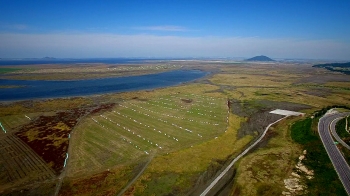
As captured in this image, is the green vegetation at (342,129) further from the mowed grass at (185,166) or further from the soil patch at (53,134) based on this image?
the soil patch at (53,134)

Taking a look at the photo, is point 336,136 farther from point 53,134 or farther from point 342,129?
point 53,134

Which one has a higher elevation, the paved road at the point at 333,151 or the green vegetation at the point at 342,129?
the green vegetation at the point at 342,129

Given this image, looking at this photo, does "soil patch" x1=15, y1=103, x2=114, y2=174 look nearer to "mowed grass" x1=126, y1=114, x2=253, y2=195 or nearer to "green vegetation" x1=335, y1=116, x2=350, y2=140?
"mowed grass" x1=126, y1=114, x2=253, y2=195

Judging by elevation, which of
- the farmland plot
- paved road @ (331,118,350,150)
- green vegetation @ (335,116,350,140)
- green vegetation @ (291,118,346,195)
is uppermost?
green vegetation @ (335,116,350,140)

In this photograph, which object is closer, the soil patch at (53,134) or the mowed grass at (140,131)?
the mowed grass at (140,131)

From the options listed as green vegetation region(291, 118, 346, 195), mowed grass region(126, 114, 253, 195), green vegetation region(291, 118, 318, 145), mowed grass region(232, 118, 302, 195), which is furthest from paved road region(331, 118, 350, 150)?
mowed grass region(126, 114, 253, 195)

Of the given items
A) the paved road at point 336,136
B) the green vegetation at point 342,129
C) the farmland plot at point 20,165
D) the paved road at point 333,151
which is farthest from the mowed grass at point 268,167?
the farmland plot at point 20,165
